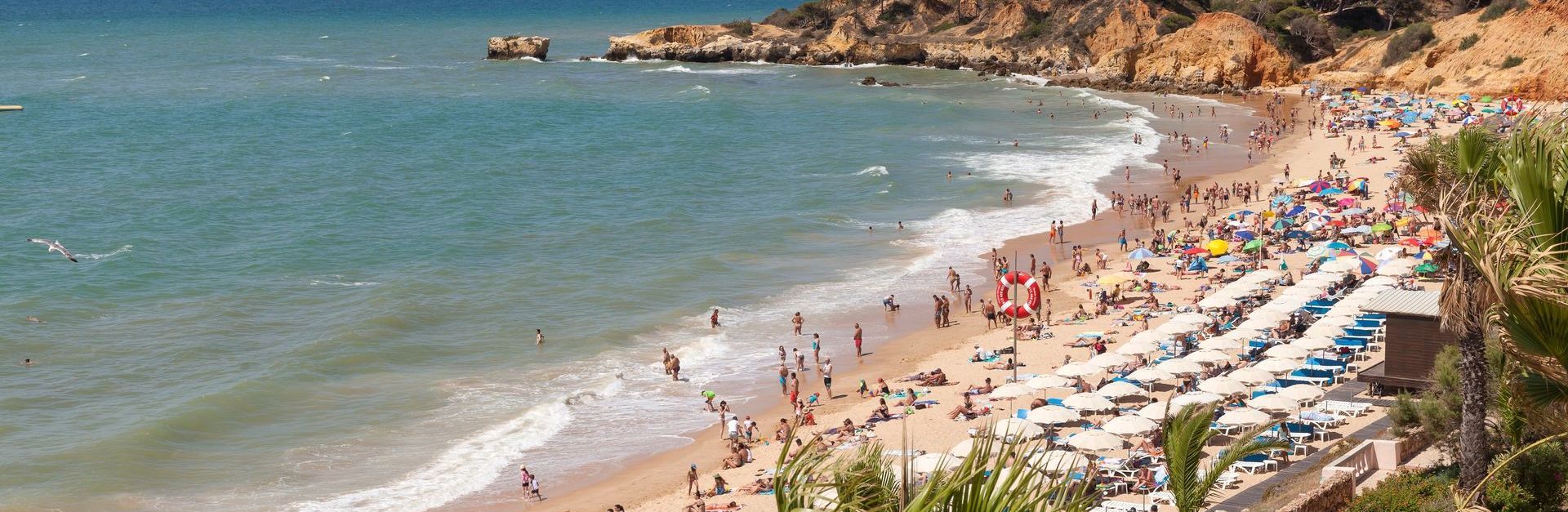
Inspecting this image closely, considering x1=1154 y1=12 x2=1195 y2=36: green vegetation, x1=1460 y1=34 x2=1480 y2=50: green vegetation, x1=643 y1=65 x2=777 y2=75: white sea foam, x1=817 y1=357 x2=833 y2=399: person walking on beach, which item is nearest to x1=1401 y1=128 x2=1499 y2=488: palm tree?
x1=817 y1=357 x2=833 y2=399: person walking on beach

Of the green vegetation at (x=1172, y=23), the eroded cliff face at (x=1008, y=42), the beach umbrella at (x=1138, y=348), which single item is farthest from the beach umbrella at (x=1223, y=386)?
the green vegetation at (x=1172, y=23)

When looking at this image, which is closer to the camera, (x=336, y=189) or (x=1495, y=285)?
(x=1495, y=285)

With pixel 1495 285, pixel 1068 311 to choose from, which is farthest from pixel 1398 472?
pixel 1068 311

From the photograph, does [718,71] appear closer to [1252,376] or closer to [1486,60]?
[1486,60]

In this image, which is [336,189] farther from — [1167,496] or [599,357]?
[1167,496]

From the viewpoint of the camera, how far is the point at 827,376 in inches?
1024

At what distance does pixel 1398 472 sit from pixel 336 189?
41185 millimetres

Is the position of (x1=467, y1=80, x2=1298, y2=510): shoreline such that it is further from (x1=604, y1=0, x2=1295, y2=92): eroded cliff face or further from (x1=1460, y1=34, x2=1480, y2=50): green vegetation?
(x1=604, y1=0, x2=1295, y2=92): eroded cliff face

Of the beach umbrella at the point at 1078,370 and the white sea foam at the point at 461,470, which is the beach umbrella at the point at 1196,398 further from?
the white sea foam at the point at 461,470

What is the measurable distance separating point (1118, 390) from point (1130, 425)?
2.42 metres

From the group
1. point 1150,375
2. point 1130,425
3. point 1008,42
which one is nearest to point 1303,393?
point 1150,375

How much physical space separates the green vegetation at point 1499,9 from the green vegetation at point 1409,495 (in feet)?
193

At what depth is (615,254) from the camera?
1512 inches

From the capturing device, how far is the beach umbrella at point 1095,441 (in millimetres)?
19078
